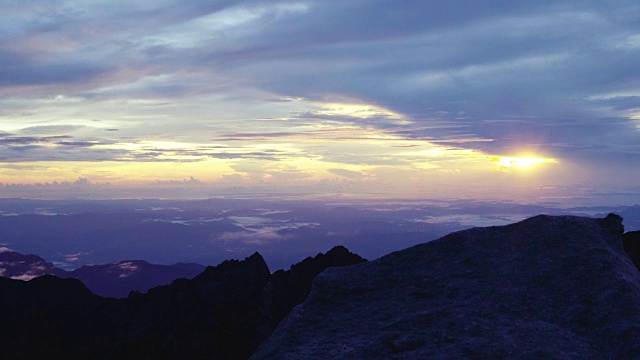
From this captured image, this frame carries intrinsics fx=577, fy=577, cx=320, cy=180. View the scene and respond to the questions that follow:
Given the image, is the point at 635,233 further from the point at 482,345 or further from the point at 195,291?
the point at 195,291

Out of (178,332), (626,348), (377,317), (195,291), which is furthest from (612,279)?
(195,291)

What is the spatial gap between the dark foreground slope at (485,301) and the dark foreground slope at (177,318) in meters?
14.2

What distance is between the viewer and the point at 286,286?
32906 millimetres

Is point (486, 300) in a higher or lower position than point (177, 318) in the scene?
higher

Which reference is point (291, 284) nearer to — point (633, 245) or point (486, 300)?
point (633, 245)

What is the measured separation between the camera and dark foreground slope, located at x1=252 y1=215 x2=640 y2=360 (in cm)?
1195

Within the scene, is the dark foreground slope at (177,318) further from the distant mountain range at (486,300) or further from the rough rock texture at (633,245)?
the rough rock texture at (633,245)

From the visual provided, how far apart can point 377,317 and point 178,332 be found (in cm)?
2073

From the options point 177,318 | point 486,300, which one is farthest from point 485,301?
point 177,318

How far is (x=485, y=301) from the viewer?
13.5 meters

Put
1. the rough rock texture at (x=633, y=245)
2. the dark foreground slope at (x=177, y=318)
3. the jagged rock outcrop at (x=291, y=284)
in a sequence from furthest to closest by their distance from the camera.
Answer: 1. the jagged rock outcrop at (x=291, y=284)
2. the dark foreground slope at (x=177, y=318)
3. the rough rock texture at (x=633, y=245)

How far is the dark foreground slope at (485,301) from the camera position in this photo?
12.0m

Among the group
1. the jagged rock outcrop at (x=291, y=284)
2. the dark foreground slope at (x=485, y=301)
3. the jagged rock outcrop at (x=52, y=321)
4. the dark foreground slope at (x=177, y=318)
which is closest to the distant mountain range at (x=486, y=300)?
the dark foreground slope at (x=485, y=301)

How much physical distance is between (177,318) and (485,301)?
24038 millimetres
